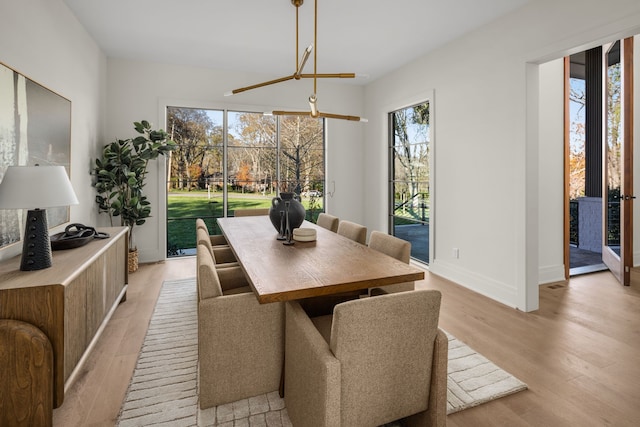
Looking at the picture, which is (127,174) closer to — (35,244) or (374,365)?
(35,244)

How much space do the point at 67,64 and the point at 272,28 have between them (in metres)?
1.98

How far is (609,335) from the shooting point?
8.38 feet

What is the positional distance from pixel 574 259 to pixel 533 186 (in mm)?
2541

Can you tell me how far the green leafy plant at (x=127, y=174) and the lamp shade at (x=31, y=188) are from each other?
228 centimetres

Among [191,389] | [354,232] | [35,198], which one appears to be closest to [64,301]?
[35,198]

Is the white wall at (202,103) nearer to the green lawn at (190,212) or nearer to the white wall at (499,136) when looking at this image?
the green lawn at (190,212)

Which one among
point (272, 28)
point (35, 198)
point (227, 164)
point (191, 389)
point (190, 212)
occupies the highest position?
point (272, 28)

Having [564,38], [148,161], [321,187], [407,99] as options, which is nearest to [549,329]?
[564,38]

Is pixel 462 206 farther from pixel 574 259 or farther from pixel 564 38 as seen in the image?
pixel 574 259

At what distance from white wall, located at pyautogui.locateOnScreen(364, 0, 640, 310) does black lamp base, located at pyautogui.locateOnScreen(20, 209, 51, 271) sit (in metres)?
3.60

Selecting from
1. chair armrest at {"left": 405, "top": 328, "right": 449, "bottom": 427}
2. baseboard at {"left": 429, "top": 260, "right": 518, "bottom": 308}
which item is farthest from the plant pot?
chair armrest at {"left": 405, "top": 328, "right": 449, "bottom": 427}

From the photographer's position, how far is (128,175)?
4.12 meters

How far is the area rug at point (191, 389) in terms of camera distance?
66.3 inches

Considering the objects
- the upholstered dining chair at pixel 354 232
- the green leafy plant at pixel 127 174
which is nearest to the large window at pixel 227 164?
the green leafy plant at pixel 127 174
